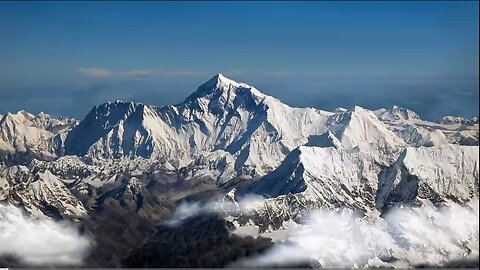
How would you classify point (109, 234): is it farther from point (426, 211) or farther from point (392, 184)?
point (392, 184)

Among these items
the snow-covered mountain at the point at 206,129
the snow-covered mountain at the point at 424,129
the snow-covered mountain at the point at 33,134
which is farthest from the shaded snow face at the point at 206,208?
the snow-covered mountain at the point at 424,129

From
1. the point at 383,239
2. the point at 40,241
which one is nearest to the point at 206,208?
the point at 40,241

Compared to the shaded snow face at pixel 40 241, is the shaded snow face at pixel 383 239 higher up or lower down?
lower down

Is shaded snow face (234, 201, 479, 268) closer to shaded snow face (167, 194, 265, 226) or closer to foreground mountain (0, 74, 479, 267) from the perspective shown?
foreground mountain (0, 74, 479, 267)

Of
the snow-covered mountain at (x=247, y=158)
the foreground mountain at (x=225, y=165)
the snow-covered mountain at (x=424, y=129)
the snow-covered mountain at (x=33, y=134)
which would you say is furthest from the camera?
the snow-covered mountain at (x=33, y=134)

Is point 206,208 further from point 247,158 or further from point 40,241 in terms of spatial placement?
point 247,158

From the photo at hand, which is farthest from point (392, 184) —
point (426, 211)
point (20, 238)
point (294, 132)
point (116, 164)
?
point (20, 238)

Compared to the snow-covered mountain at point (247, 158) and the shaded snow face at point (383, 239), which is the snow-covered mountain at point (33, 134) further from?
the shaded snow face at point (383, 239)

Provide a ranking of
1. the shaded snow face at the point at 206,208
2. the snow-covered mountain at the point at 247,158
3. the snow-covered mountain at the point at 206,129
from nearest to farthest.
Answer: the shaded snow face at the point at 206,208, the snow-covered mountain at the point at 247,158, the snow-covered mountain at the point at 206,129
